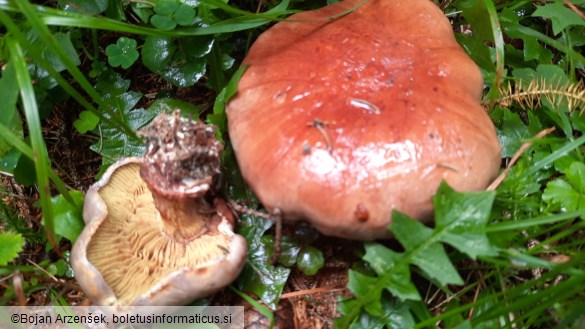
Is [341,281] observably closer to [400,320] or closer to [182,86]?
[400,320]

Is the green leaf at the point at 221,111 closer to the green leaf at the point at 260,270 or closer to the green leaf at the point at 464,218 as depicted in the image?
the green leaf at the point at 260,270

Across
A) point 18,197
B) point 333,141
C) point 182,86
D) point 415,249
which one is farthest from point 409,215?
point 18,197

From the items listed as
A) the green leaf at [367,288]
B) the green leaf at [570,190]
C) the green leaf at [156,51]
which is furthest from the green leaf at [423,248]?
the green leaf at [156,51]

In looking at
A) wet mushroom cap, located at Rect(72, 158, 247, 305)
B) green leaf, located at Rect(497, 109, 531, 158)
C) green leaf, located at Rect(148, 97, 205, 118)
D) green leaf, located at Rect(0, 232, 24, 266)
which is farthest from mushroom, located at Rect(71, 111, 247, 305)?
green leaf, located at Rect(497, 109, 531, 158)

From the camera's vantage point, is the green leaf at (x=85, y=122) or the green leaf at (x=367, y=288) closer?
the green leaf at (x=367, y=288)

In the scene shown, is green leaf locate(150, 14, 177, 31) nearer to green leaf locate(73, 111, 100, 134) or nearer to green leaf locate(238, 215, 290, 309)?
green leaf locate(73, 111, 100, 134)

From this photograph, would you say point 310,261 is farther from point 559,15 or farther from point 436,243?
point 559,15
